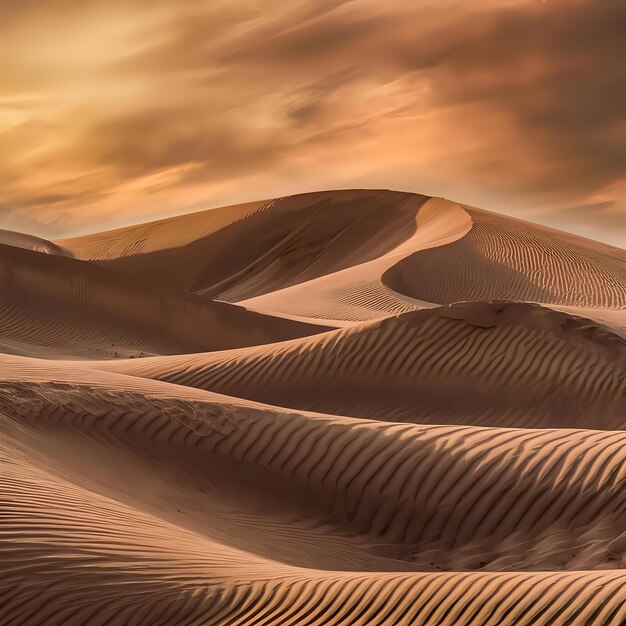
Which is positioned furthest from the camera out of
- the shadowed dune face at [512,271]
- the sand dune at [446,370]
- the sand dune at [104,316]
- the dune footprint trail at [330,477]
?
the shadowed dune face at [512,271]

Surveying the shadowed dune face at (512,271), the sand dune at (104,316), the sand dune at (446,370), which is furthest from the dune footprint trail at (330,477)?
the shadowed dune face at (512,271)

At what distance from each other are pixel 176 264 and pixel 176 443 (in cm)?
3346

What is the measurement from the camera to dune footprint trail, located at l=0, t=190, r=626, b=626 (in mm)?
4797

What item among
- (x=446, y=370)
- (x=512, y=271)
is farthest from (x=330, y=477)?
(x=512, y=271)

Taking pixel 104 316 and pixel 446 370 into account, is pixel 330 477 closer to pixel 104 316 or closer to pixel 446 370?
pixel 446 370

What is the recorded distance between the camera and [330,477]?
827 cm

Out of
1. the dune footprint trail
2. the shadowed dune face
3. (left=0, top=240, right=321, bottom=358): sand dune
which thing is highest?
the shadowed dune face

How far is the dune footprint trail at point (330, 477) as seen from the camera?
15.7ft

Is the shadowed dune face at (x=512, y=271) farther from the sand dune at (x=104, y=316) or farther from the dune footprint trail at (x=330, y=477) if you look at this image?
the dune footprint trail at (x=330, y=477)

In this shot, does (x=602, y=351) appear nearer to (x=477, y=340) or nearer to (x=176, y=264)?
(x=477, y=340)

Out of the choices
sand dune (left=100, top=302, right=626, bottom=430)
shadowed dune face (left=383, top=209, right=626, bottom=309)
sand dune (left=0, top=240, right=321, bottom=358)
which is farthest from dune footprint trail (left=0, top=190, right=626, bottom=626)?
shadowed dune face (left=383, top=209, right=626, bottom=309)

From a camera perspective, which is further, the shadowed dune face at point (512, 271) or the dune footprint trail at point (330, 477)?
the shadowed dune face at point (512, 271)

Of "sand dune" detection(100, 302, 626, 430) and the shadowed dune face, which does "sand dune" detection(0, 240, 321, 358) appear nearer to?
"sand dune" detection(100, 302, 626, 430)

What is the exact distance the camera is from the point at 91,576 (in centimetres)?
500
